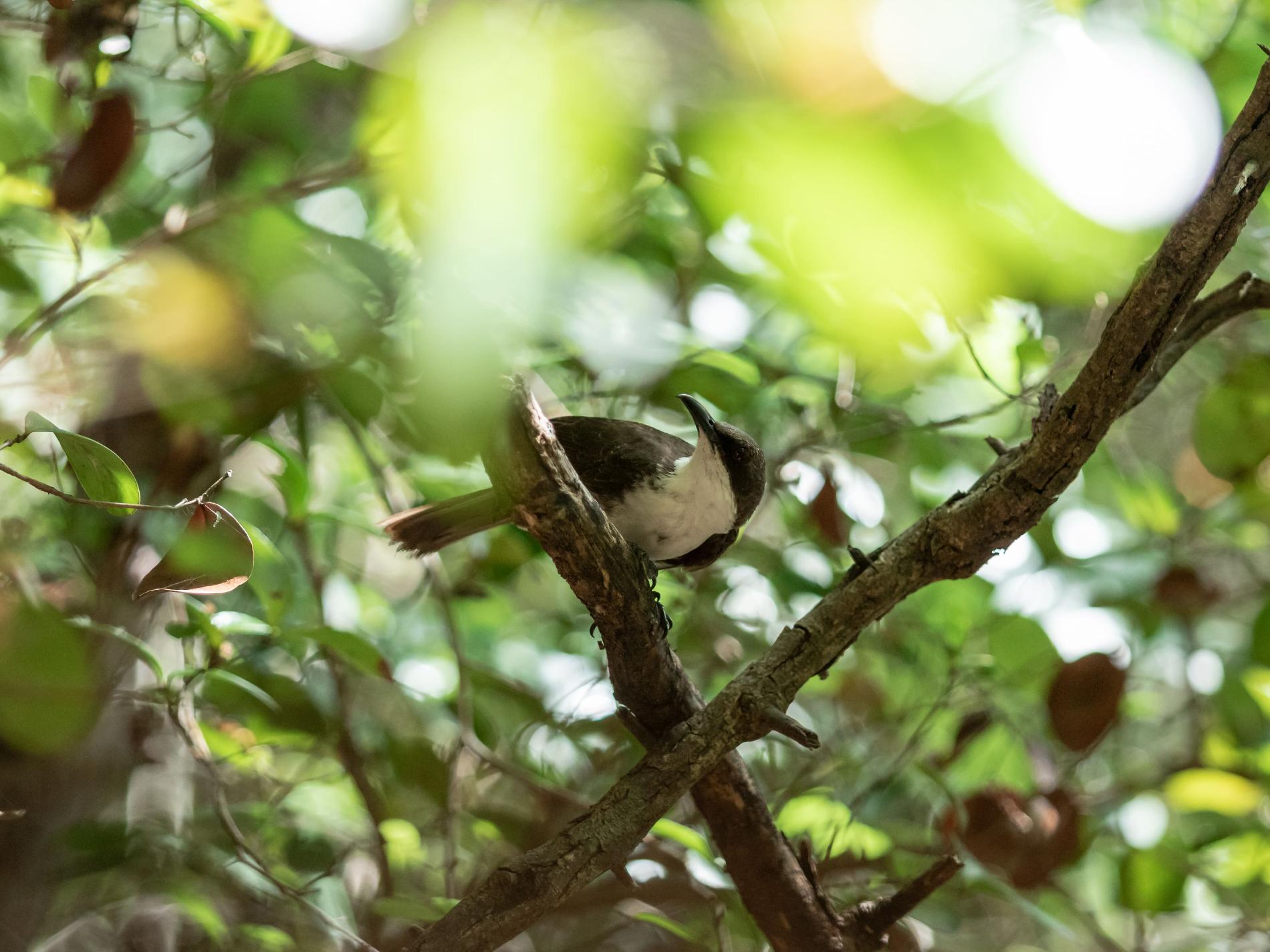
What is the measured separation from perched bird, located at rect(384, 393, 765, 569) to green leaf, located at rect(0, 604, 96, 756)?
99 cm

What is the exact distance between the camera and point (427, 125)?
0.95 metres

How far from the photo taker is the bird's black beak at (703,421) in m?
3.04

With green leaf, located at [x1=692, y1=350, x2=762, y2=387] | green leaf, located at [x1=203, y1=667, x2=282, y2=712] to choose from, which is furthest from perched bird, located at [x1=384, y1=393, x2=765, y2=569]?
green leaf, located at [x1=203, y1=667, x2=282, y2=712]

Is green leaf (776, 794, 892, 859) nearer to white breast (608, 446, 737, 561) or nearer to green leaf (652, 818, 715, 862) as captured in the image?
green leaf (652, 818, 715, 862)

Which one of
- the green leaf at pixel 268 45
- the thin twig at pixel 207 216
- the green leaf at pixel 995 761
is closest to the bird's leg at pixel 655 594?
the thin twig at pixel 207 216

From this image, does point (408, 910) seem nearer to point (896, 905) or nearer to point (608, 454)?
point (896, 905)

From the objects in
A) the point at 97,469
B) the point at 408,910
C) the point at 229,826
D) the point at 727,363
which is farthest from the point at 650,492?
the point at 97,469

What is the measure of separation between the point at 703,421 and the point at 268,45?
1534mm

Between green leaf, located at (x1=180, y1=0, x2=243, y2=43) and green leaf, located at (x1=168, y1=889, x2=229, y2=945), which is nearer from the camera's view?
green leaf, located at (x1=180, y1=0, x2=243, y2=43)

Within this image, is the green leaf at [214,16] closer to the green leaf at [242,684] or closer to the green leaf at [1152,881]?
the green leaf at [242,684]

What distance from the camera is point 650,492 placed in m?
2.94

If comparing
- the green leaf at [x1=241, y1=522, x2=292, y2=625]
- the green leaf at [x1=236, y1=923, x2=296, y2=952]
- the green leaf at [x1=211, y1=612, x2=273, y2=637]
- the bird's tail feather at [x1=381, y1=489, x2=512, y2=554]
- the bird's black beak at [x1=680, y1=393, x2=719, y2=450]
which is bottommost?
the green leaf at [x1=236, y1=923, x2=296, y2=952]

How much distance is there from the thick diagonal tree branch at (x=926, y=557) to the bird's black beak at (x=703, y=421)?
2.96 ft

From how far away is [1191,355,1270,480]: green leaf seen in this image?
281 centimetres
